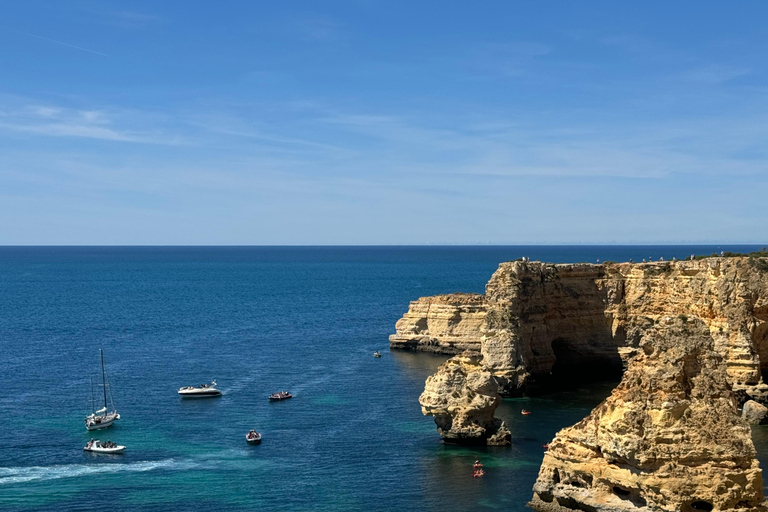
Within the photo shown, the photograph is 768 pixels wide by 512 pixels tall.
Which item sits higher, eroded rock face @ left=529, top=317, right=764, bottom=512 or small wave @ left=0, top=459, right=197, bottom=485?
eroded rock face @ left=529, top=317, right=764, bottom=512

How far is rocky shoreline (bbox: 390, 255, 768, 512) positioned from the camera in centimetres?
3478

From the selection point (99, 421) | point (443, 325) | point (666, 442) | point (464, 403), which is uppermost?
point (666, 442)

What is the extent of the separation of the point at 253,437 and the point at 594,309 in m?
41.2

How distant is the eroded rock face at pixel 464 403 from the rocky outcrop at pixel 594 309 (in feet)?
47.7

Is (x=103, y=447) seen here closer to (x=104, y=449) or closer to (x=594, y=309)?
(x=104, y=449)

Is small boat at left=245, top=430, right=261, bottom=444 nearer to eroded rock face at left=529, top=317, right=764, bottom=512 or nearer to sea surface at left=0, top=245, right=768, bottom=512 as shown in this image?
sea surface at left=0, top=245, right=768, bottom=512

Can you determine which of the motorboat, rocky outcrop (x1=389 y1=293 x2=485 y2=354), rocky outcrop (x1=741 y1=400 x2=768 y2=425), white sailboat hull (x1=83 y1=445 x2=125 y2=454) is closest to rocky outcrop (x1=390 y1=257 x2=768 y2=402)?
rocky outcrop (x1=741 y1=400 x2=768 y2=425)

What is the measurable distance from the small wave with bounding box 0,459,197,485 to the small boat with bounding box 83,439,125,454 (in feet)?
8.24

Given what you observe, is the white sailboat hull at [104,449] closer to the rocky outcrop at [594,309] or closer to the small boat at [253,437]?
the small boat at [253,437]

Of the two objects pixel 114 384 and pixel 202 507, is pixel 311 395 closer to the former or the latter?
pixel 114 384

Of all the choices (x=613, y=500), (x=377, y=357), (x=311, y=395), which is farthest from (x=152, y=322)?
(x=613, y=500)

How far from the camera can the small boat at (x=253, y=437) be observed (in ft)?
189

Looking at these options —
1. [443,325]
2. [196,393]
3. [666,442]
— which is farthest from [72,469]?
[443,325]

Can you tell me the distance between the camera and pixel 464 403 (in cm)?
5475
